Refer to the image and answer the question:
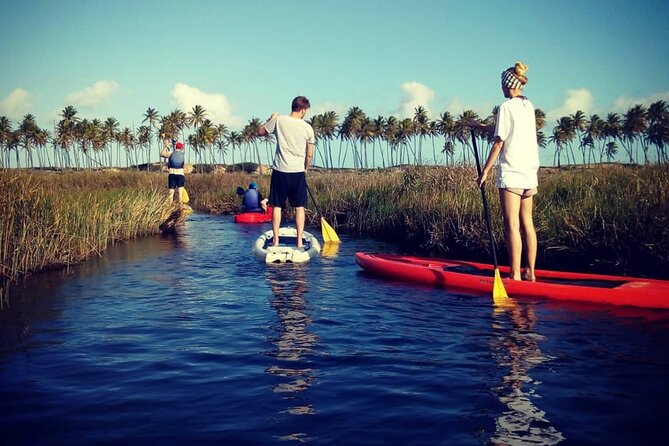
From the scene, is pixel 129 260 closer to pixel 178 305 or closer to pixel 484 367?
pixel 178 305

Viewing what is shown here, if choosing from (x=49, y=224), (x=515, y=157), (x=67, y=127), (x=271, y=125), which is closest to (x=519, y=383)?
(x=515, y=157)

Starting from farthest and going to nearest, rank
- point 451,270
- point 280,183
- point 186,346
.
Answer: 1. point 280,183
2. point 451,270
3. point 186,346

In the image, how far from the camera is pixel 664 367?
3684mm

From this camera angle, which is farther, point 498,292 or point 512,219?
point 512,219

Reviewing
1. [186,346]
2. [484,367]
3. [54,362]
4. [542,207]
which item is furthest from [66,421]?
[542,207]

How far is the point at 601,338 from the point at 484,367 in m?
1.41

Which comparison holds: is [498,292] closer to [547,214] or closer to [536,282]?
[536,282]

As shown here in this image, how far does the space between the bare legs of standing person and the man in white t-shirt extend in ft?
11.3

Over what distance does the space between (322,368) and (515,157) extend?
3720mm

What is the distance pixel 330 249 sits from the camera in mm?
10633

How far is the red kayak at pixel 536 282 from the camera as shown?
541 centimetres

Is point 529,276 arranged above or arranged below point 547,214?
below

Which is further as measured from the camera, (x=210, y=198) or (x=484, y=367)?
(x=210, y=198)

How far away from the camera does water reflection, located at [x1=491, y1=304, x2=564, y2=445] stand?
268 centimetres
